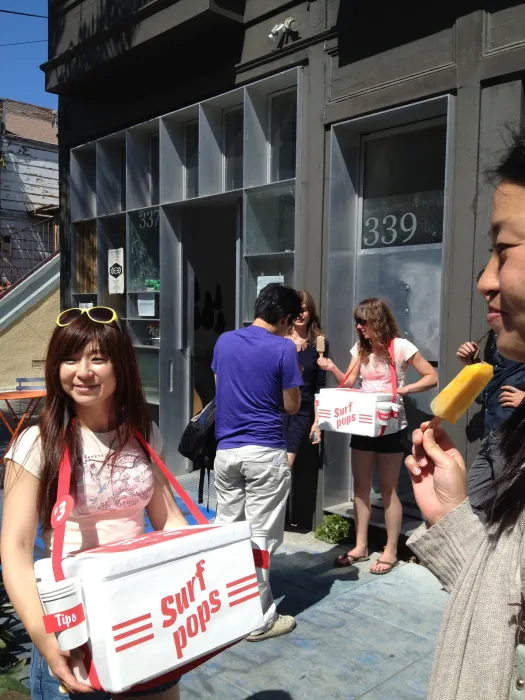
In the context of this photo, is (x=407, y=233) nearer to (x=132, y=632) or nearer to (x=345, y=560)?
(x=345, y=560)

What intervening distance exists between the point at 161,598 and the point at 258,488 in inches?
89.7

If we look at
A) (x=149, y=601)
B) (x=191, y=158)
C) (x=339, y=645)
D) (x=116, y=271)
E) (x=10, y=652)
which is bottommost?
(x=339, y=645)

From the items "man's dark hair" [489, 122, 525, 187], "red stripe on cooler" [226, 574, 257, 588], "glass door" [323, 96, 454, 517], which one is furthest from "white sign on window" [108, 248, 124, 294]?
"man's dark hair" [489, 122, 525, 187]

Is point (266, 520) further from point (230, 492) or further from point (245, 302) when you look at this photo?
point (245, 302)

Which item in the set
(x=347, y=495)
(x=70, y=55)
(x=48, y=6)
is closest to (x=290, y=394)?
(x=347, y=495)

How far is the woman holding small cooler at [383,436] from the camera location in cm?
482

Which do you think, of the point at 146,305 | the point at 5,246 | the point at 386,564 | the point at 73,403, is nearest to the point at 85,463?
the point at 73,403

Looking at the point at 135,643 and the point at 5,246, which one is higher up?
the point at 5,246

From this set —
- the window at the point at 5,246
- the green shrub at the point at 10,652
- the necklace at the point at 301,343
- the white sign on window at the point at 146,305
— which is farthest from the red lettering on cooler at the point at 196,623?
the window at the point at 5,246

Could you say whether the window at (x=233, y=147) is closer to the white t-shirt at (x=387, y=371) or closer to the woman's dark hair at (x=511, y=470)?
the white t-shirt at (x=387, y=371)

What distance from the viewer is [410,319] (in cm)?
539

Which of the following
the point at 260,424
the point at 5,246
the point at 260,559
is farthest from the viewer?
the point at 5,246

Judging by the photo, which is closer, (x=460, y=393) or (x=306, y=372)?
(x=460, y=393)

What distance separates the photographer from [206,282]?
7785 mm
